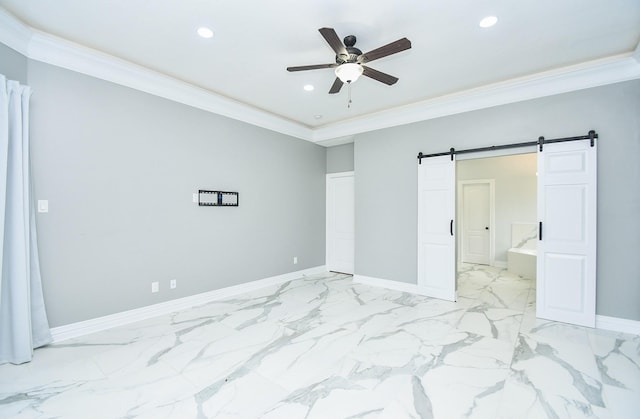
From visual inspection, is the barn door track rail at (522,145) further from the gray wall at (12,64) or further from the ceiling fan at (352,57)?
the gray wall at (12,64)

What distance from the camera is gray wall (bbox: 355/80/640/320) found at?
10.2 feet

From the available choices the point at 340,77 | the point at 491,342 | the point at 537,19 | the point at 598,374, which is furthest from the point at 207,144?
the point at 598,374

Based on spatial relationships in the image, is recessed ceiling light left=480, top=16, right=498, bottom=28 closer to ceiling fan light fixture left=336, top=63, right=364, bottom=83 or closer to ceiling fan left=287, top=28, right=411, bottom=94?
ceiling fan left=287, top=28, right=411, bottom=94

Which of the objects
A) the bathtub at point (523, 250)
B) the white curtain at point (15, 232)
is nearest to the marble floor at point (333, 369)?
the white curtain at point (15, 232)

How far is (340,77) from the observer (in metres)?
2.67

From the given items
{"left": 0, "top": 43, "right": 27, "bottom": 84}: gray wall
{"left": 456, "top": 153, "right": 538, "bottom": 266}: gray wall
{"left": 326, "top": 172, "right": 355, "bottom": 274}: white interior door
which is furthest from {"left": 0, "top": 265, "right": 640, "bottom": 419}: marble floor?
{"left": 456, "top": 153, "right": 538, "bottom": 266}: gray wall

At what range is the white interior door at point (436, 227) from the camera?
4223 mm

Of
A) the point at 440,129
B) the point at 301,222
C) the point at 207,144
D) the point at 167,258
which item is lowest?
the point at 167,258

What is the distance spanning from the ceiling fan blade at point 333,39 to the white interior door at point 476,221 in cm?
592

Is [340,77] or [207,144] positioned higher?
[340,77]

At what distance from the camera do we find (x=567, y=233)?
340cm

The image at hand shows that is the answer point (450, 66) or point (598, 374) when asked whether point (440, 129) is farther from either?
point (598, 374)

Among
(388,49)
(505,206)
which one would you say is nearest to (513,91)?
(388,49)

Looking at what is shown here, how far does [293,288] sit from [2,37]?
4.36 metres
